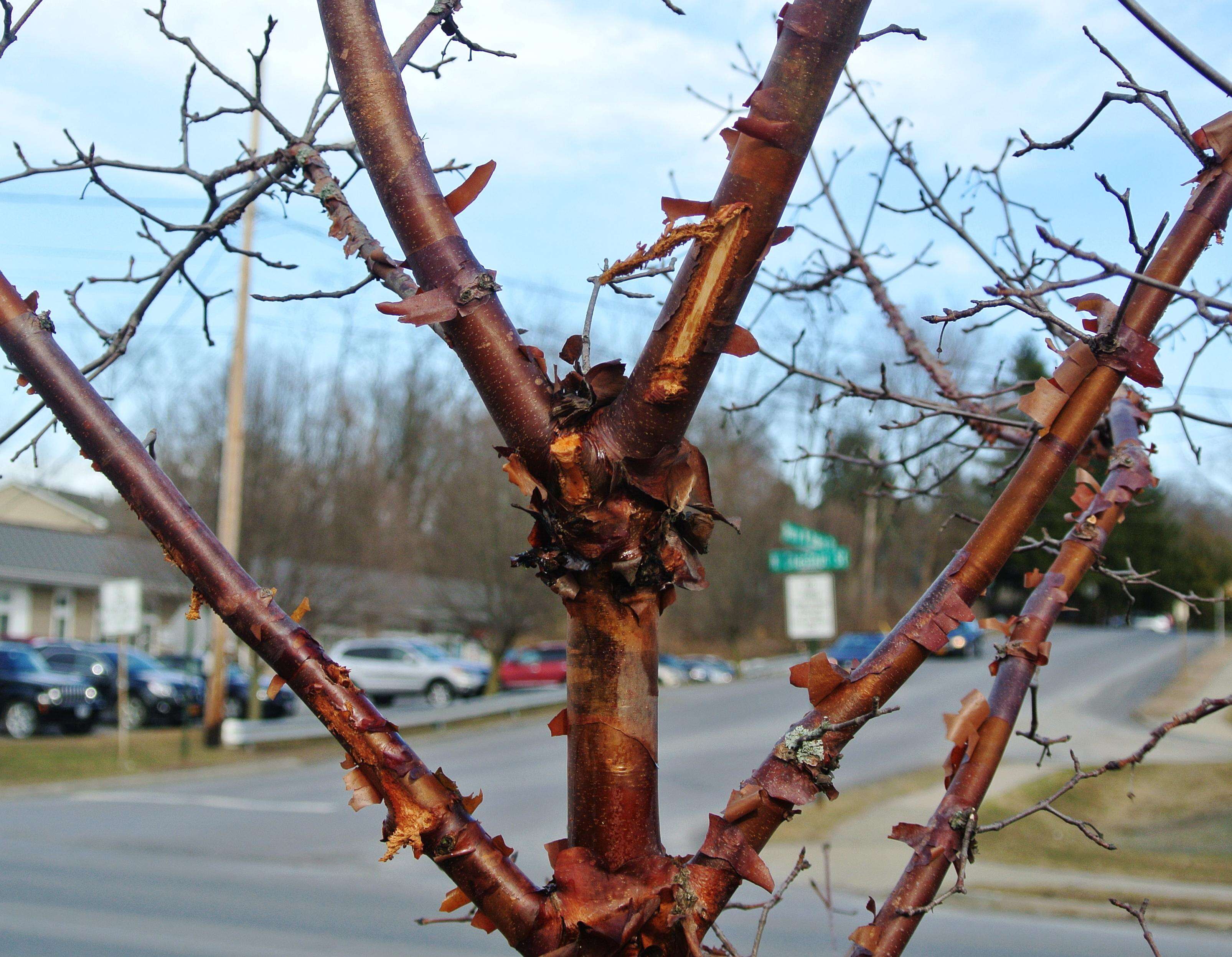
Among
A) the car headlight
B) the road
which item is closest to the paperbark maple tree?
the road

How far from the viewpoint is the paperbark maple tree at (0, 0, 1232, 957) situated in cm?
116

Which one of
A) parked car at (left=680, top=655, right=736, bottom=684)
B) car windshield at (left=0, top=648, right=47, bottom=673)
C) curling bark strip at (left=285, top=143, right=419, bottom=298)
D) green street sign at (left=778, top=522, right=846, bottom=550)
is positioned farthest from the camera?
parked car at (left=680, top=655, right=736, bottom=684)

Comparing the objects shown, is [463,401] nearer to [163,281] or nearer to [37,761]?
[37,761]

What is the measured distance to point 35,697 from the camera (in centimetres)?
2102

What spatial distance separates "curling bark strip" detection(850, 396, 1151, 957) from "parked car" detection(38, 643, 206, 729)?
916 inches

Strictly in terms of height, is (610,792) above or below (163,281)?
below

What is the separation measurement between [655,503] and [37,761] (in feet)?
64.7

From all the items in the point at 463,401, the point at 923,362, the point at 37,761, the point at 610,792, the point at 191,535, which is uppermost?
the point at 463,401

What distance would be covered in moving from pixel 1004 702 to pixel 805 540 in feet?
49.0

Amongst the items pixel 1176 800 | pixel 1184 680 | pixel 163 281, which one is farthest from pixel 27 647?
pixel 1184 680

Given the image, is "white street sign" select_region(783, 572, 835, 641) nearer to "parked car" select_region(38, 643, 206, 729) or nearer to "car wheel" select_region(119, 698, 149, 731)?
"parked car" select_region(38, 643, 206, 729)

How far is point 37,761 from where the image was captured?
58.2 ft

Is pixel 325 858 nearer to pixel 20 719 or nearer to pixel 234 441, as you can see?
pixel 234 441

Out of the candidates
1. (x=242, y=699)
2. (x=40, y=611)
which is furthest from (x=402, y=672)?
(x=40, y=611)
